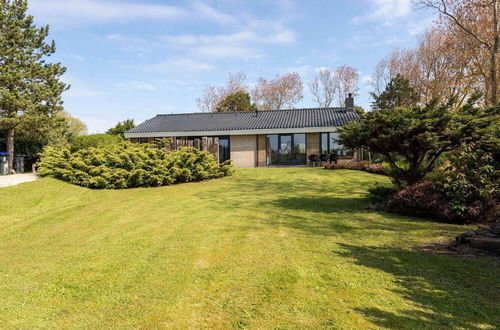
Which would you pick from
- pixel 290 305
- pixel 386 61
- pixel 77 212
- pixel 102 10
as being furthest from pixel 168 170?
pixel 386 61

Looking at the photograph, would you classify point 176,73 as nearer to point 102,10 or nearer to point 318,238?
point 102,10

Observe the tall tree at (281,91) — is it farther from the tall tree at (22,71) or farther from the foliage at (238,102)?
the tall tree at (22,71)

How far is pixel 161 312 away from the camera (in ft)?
10.2

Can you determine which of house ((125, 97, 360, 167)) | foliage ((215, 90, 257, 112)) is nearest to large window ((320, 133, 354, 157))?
house ((125, 97, 360, 167))

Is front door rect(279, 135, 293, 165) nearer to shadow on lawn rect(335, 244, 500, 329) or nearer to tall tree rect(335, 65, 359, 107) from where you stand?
shadow on lawn rect(335, 244, 500, 329)

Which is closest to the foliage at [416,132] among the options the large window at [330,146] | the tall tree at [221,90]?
the large window at [330,146]

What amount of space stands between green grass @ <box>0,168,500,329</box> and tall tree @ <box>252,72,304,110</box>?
40.1 meters

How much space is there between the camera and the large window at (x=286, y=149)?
23.1m

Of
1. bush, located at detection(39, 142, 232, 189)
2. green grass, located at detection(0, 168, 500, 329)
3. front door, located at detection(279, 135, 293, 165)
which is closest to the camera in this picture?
green grass, located at detection(0, 168, 500, 329)

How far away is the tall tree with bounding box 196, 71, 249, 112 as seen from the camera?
4666 centimetres

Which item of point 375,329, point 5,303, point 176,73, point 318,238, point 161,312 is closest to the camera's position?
point 375,329

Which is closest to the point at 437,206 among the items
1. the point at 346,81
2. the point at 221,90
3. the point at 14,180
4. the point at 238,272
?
the point at 238,272

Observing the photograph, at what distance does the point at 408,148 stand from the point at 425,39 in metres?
29.2

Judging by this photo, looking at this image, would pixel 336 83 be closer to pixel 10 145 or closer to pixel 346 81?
pixel 346 81
